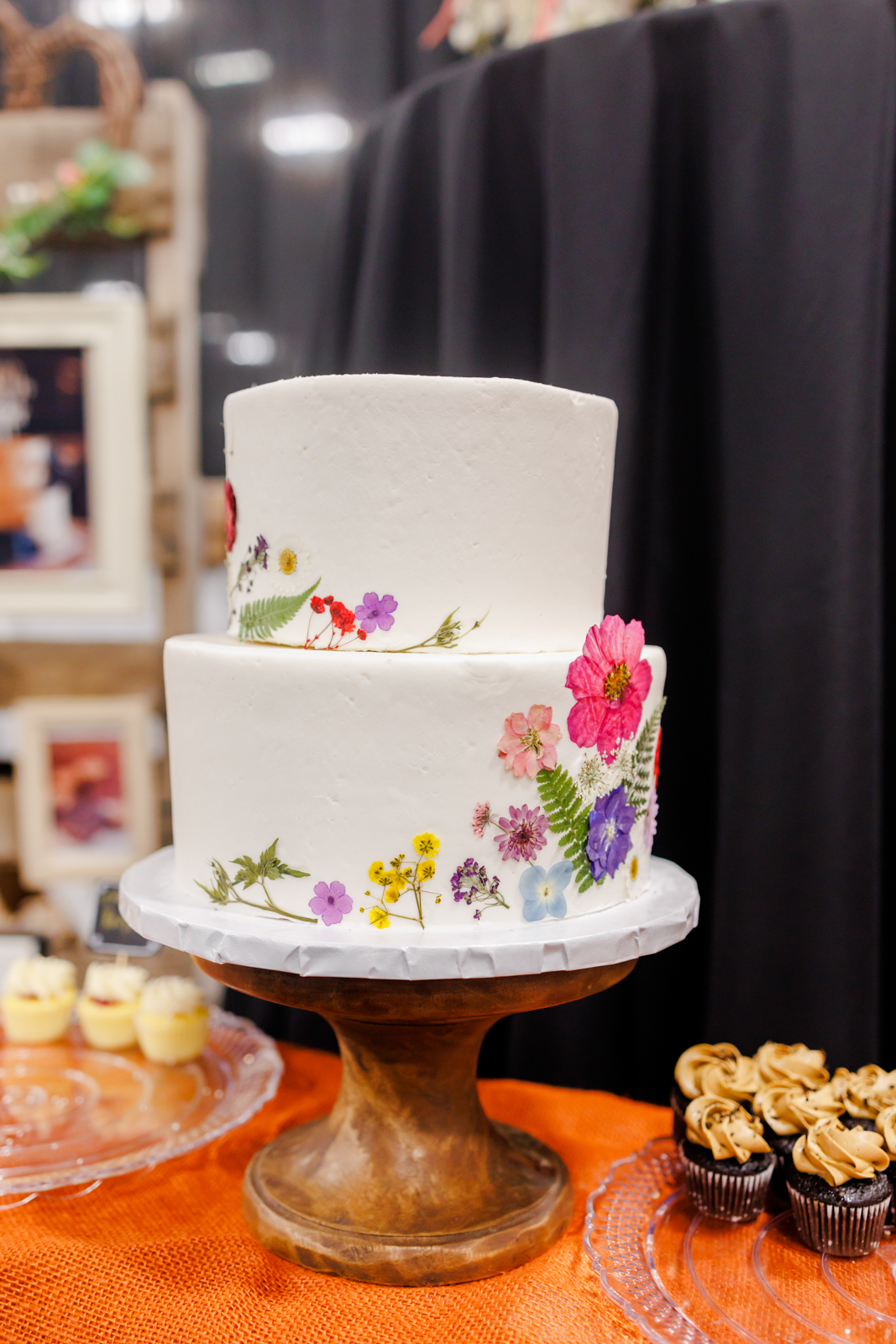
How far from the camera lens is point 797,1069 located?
116 centimetres

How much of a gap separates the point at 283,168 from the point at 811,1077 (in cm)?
164

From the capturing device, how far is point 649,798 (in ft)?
3.65

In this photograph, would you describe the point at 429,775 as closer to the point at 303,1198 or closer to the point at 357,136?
the point at 303,1198

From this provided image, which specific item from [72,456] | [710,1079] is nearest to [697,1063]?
[710,1079]

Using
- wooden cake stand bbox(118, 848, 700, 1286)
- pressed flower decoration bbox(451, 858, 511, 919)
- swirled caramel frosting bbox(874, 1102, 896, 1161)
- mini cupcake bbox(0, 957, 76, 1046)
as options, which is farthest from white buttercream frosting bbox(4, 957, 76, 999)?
swirled caramel frosting bbox(874, 1102, 896, 1161)

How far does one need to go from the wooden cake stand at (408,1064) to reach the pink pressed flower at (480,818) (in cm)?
9

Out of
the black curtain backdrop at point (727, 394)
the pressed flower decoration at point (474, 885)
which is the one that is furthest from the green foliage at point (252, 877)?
the black curtain backdrop at point (727, 394)

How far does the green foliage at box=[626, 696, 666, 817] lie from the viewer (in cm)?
107

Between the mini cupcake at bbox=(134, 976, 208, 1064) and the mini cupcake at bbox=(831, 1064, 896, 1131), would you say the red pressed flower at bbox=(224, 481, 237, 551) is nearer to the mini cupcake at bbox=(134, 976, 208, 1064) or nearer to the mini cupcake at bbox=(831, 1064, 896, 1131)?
the mini cupcake at bbox=(134, 976, 208, 1064)

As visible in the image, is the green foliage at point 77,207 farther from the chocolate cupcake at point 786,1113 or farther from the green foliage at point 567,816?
the chocolate cupcake at point 786,1113

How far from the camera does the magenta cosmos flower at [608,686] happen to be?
98 centimetres

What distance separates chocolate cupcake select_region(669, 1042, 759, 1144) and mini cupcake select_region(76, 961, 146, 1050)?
776 millimetres

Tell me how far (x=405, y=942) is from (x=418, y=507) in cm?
38

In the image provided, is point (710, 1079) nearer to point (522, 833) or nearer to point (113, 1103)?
point (522, 833)
